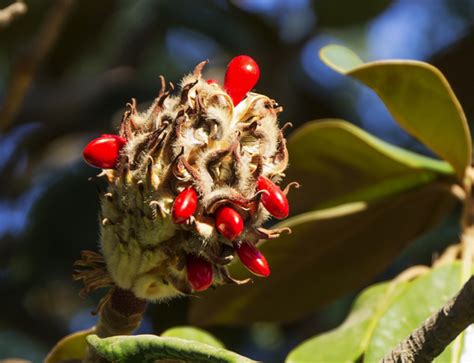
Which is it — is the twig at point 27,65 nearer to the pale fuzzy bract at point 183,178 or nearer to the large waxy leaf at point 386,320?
the large waxy leaf at point 386,320

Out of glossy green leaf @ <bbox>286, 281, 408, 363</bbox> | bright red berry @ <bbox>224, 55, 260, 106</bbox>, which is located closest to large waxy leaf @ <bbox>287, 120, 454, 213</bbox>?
glossy green leaf @ <bbox>286, 281, 408, 363</bbox>

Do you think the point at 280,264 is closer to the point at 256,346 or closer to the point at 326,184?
the point at 326,184

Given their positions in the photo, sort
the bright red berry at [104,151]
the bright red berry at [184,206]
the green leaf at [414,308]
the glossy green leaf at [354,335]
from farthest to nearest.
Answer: the glossy green leaf at [354,335]
the green leaf at [414,308]
the bright red berry at [104,151]
the bright red berry at [184,206]

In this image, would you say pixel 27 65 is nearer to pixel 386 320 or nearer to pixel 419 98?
pixel 419 98

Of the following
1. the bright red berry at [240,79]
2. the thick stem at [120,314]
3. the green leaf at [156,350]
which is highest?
the bright red berry at [240,79]

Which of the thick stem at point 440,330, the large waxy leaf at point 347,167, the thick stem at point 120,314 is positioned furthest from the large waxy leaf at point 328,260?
the thick stem at point 440,330

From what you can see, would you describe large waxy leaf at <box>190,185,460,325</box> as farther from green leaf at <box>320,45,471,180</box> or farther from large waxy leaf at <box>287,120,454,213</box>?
green leaf at <box>320,45,471,180</box>

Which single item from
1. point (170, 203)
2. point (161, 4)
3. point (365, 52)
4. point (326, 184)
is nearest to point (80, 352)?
point (170, 203)
